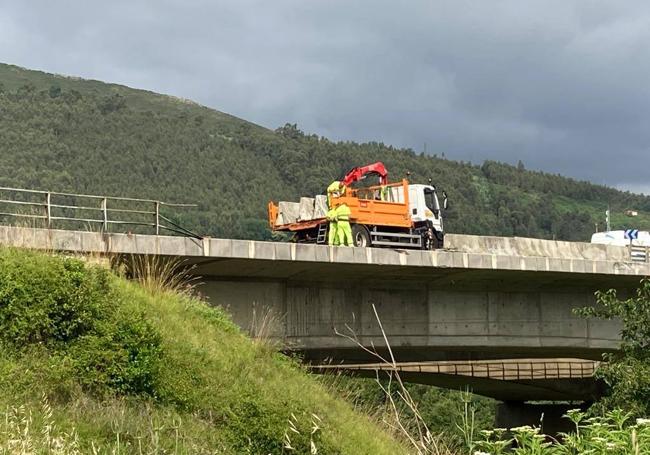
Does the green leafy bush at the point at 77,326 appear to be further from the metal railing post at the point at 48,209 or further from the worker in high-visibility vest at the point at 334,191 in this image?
the worker in high-visibility vest at the point at 334,191

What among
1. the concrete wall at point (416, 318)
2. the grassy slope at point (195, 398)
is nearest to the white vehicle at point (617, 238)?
the concrete wall at point (416, 318)

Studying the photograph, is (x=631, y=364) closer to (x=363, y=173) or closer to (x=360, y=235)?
(x=360, y=235)

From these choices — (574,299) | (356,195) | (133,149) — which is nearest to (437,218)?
(356,195)

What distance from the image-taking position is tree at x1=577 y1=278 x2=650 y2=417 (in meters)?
16.1

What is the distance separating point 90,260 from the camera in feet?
45.6

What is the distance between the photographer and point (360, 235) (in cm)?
2705

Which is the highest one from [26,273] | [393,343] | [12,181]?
[12,181]

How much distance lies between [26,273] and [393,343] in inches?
435

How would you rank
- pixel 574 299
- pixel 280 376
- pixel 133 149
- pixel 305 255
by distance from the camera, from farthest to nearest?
pixel 133 149
pixel 574 299
pixel 305 255
pixel 280 376

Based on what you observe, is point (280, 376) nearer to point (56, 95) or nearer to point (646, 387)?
point (646, 387)

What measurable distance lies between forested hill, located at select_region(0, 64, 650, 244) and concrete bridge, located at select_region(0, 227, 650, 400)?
241 ft

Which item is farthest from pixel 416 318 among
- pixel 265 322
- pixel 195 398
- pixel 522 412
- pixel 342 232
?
pixel 522 412

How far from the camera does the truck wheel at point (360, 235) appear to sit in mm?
26797

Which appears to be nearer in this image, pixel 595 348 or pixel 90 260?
pixel 90 260
